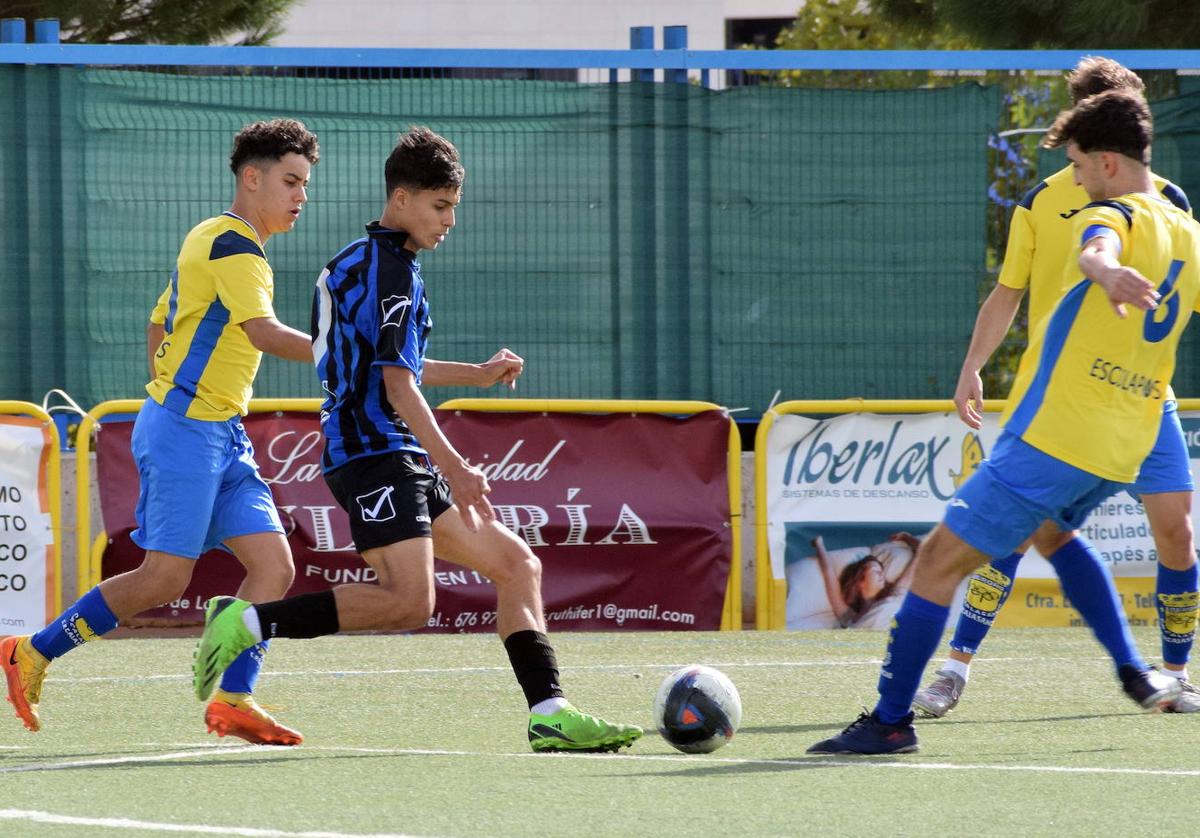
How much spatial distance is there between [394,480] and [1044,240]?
269cm

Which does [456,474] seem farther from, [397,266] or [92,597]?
[92,597]

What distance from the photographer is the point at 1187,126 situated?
37.0 feet

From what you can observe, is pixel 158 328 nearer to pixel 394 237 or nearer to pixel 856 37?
pixel 394 237

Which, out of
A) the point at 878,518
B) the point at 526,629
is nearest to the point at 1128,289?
the point at 526,629

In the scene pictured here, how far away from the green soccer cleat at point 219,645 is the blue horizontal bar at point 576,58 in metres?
5.80

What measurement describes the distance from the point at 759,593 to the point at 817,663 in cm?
155

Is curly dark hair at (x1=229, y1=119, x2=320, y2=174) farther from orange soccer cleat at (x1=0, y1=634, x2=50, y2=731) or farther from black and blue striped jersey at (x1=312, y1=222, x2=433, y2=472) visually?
orange soccer cleat at (x1=0, y1=634, x2=50, y2=731)

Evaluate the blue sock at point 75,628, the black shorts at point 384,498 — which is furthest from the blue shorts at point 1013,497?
the blue sock at point 75,628

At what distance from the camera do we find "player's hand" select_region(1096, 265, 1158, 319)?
500 cm

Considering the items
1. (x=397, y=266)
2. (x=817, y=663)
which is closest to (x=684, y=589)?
(x=817, y=663)

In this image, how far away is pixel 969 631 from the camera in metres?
6.84

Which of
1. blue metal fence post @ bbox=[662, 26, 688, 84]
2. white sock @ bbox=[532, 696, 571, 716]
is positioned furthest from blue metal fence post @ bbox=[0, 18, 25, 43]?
white sock @ bbox=[532, 696, 571, 716]

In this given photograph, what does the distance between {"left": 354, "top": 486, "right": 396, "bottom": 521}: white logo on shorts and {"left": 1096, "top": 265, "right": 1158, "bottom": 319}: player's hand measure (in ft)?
7.11

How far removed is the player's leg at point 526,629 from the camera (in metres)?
5.70
